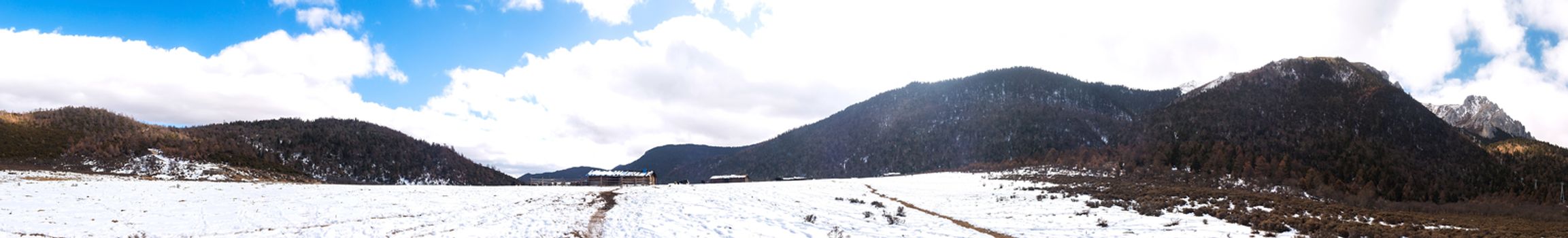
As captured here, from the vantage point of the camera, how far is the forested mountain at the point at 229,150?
68375 millimetres

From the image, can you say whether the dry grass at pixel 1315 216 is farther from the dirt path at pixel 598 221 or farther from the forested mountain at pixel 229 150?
the forested mountain at pixel 229 150

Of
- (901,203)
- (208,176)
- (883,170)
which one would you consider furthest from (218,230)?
(883,170)

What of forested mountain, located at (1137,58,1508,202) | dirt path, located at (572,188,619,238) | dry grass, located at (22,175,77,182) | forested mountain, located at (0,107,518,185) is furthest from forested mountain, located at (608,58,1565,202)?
forested mountain, located at (0,107,518,185)

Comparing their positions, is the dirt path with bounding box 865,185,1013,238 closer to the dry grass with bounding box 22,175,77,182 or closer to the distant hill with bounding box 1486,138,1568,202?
the dry grass with bounding box 22,175,77,182

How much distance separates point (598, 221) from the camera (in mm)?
23344

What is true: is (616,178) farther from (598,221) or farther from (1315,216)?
(1315,216)

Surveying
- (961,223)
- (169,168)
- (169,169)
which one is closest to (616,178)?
(169,169)

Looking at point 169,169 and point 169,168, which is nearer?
point 169,169

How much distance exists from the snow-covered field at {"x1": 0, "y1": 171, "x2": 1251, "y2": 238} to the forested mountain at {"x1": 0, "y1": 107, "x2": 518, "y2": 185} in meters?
35.6

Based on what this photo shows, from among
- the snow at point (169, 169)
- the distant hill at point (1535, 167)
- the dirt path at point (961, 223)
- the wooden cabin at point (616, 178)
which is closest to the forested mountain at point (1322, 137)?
the distant hill at point (1535, 167)

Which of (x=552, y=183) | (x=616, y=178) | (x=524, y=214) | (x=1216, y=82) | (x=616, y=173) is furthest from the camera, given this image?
(x=1216, y=82)

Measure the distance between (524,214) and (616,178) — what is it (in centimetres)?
4809

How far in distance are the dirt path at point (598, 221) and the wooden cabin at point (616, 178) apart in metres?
36.2

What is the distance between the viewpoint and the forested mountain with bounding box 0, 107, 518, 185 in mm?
68375
